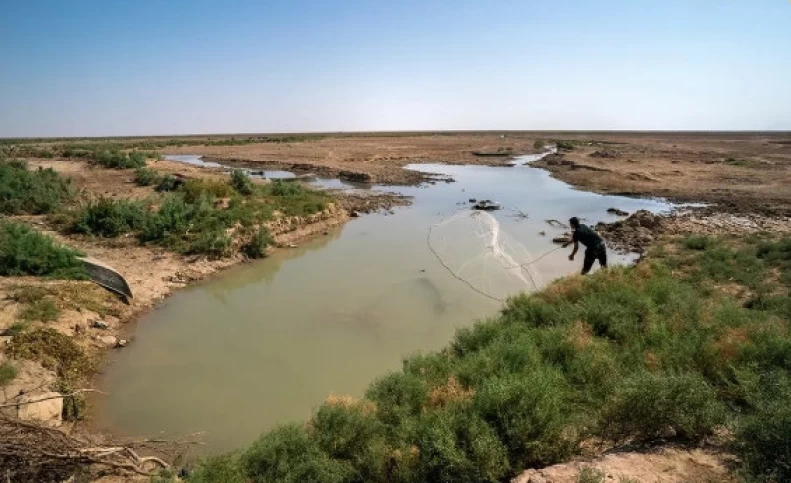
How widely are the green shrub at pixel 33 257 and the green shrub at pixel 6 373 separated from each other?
11.7ft

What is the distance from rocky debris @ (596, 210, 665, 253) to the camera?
1392 centimetres

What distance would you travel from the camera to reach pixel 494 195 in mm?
23625

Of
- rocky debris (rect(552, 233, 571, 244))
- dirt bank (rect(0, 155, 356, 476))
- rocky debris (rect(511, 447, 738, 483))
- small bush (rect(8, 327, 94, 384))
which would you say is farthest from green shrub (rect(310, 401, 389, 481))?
rocky debris (rect(552, 233, 571, 244))

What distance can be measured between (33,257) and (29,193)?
829 cm

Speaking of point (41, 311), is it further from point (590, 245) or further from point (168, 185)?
point (168, 185)

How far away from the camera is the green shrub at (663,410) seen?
4023mm

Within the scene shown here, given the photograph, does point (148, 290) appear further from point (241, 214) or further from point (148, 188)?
point (148, 188)

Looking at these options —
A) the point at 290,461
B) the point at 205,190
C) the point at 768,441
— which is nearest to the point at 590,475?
the point at 768,441

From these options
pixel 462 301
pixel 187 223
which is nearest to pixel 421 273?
pixel 462 301

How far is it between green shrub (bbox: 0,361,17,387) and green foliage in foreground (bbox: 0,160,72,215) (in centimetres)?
1170

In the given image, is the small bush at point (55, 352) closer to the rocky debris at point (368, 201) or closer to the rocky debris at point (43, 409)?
the rocky debris at point (43, 409)

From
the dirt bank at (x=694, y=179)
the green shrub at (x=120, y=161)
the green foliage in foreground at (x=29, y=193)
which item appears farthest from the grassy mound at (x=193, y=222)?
the dirt bank at (x=694, y=179)

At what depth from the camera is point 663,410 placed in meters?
4.08

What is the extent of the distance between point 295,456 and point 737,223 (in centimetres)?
1774
